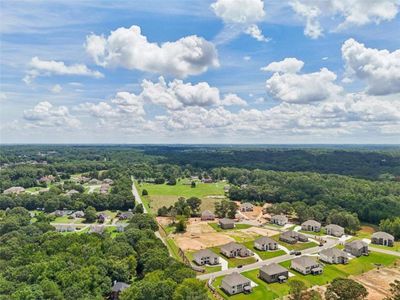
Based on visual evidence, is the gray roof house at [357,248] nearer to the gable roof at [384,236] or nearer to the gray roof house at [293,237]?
the gable roof at [384,236]

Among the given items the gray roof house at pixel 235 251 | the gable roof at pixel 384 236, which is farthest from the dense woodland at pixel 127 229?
the gray roof house at pixel 235 251

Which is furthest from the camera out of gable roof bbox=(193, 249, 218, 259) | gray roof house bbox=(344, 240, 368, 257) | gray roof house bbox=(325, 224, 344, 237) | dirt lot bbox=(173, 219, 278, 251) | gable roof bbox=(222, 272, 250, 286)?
gray roof house bbox=(325, 224, 344, 237)

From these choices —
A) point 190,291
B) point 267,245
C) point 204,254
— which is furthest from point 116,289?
point 267,245

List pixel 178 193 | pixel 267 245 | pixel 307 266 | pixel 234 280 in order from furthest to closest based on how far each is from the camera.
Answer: pixel 178 193, pixel 267 245, pixel 307 266, pixel 234 280

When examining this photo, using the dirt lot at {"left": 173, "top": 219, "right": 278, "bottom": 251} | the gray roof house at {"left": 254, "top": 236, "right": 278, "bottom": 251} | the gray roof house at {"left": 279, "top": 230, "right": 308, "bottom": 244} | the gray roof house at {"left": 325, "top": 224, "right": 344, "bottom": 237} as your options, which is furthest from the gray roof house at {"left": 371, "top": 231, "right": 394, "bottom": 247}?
the gray roof house at {"left": 254, "top": 236, "right": 278, "bottom": 251}

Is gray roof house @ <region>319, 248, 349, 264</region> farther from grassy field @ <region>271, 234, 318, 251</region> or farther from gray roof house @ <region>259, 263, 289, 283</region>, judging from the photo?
gray roof house @ <region>259, 263, 289, 283</region>

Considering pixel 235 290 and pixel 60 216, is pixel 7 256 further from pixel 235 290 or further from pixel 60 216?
pixel 60 216

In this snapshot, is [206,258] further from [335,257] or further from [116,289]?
[335,257]
